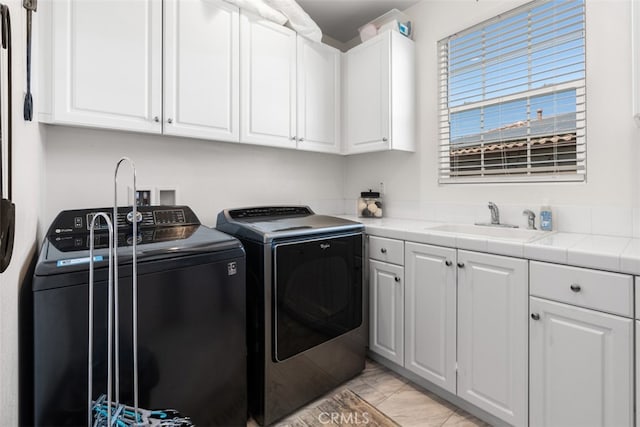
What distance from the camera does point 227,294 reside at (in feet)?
4.57

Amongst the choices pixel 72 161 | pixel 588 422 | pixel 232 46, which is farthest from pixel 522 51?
pixel 72 161

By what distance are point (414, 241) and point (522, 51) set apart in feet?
4.47

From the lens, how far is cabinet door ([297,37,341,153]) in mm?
2307

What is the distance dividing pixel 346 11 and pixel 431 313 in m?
2.28

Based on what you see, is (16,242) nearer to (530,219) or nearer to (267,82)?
(267,82)

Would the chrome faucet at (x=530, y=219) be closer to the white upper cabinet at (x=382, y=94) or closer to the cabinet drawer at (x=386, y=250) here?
the cabinet drawer at (x=386, y=250)

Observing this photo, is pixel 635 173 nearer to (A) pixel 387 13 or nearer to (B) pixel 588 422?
(B) pixel 588 422

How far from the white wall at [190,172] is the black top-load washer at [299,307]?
31 cm

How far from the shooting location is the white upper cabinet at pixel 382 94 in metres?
2.27

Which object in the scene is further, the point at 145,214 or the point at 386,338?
the point at 386,338

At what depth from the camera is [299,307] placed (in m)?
1.68

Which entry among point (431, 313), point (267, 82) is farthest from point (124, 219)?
point (431, 313)

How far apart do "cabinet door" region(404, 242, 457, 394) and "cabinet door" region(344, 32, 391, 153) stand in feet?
3.06

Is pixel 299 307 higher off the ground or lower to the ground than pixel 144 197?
lower
